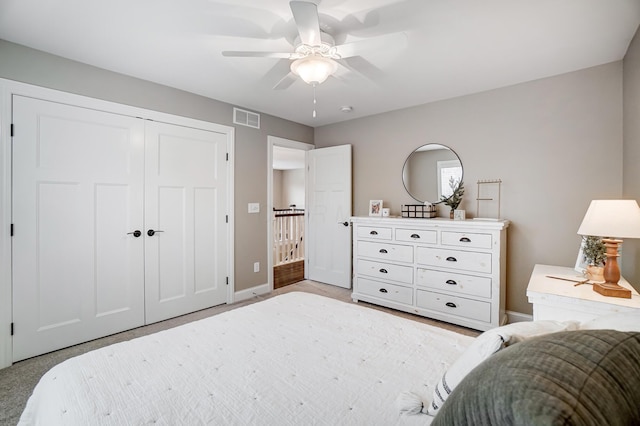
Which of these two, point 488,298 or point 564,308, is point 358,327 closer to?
point 564,308

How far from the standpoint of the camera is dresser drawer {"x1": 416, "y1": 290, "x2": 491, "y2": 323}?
2924 mm

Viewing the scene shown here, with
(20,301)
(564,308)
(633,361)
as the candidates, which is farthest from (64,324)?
(564,308)

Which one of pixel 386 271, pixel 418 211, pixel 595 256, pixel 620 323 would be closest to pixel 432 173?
pixel 418 211

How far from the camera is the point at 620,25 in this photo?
2070 mm

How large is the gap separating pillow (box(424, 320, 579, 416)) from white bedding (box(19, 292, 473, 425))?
4.3 inches

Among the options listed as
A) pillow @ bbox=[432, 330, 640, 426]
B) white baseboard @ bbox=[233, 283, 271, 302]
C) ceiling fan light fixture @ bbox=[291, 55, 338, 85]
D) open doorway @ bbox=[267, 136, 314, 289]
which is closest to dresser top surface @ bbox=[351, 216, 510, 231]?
open doorway @ bbox=[267, 136, 314, 289]

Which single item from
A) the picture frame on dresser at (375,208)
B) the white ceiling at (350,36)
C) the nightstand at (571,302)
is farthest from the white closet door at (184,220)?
the nightstand at (571,302)

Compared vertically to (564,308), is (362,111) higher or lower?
higher

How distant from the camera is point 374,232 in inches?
144

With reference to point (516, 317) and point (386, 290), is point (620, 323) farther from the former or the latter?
point (386, 290)

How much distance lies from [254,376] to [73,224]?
2.44m

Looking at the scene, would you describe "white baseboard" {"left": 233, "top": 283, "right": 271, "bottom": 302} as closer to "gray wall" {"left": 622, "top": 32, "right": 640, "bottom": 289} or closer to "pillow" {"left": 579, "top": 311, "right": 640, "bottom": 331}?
"pillow" {"left": 579, "top": 311, "right": 640, "bottom": 331}

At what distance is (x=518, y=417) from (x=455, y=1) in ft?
7.07

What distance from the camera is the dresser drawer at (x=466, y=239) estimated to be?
2.89 m
